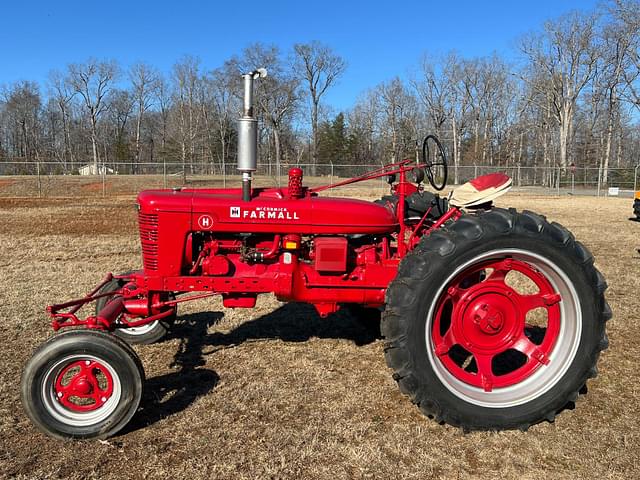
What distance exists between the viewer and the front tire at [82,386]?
2859 mm

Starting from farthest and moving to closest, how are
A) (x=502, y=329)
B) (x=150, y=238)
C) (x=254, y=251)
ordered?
(x=254, y=251), (x=150, y=238), (x=502, y=329)

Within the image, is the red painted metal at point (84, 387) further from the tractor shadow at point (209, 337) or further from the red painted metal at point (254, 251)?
Result: the red painted metal at point (254, 251)

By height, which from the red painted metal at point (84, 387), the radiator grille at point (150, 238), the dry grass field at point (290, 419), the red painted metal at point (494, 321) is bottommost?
the dry grass field at point (290, 419)

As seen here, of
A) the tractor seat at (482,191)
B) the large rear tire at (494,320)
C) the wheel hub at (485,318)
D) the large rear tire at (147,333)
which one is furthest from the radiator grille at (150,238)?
the tractor seat at (482,191)

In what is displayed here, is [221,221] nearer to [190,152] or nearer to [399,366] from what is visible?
[399,366]

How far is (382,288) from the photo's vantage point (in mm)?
3656

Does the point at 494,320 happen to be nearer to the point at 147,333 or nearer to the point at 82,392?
the point at 82,392

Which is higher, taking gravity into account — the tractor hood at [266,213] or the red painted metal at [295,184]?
the red painted metal at [295,184]

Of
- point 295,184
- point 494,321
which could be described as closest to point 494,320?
point 494,321

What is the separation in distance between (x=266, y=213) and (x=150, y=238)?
2.62 ft

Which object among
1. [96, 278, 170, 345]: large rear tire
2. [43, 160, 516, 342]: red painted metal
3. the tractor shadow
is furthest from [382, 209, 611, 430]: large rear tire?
[96, 278, 170, 345]: large rear tire

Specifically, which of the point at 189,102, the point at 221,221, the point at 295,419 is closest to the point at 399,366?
the point at 295,419

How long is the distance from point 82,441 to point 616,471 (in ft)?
9.51

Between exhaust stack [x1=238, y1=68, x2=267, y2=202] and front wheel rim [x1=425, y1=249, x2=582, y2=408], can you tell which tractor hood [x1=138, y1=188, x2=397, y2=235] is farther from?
front wheel rim [x1=425, y1=249, x2=582, y2=408]
